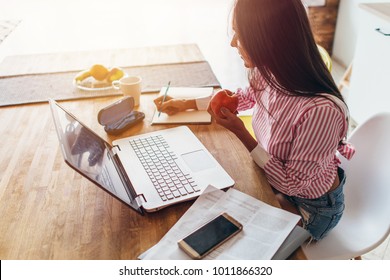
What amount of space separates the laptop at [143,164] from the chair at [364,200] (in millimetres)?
359

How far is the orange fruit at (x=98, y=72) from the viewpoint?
156 centimetres

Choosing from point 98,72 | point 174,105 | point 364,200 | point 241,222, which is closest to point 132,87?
point 174,105

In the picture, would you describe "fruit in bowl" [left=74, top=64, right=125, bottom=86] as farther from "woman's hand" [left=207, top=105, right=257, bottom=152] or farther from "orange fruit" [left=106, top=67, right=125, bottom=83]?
"woman's hand" [left=207, top=105, right=257, bottom=152]

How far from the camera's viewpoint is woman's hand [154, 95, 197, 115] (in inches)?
50.9

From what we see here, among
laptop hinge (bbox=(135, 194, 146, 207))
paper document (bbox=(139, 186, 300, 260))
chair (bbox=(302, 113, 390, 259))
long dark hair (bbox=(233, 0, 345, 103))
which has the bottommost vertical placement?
chair (bbox=(302, 113, 390, 259))

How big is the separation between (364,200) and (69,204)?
828mm

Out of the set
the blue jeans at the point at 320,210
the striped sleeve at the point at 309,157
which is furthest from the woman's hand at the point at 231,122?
the blue jeans at the point at 320,210

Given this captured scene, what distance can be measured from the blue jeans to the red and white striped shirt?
27 mm

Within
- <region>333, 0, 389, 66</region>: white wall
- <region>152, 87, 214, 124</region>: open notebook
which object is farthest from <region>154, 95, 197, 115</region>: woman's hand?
<region>333, 0, 389, 66</region>: white wall

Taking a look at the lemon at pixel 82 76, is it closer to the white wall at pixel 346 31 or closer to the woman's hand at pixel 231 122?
the woman's hand at pixel 231 122

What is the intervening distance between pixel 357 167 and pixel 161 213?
2.13 ft

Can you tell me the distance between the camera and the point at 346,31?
350 cm
